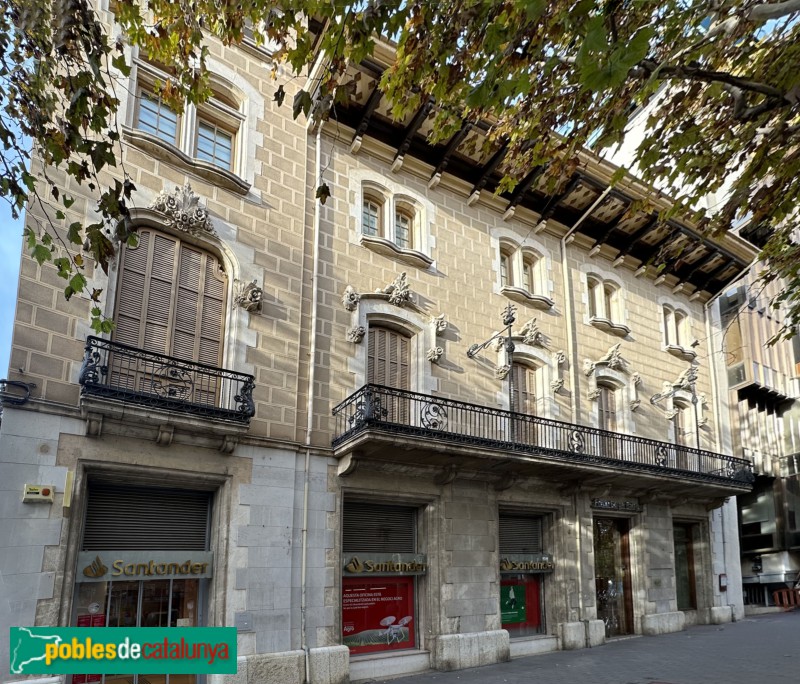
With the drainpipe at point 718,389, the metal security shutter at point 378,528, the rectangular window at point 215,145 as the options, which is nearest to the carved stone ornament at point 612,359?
the drainpipe at point 718,389

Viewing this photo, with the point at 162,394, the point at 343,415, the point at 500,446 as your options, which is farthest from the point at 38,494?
the point at 500,446

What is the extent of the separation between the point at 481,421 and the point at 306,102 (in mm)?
9883

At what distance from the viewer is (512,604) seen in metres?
15.5

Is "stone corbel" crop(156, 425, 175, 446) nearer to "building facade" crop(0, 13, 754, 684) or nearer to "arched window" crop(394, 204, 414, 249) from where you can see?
"building facade" crop(0, 13, 754, 684)

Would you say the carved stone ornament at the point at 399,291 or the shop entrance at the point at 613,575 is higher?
the carved stone ornament at the point at 399,291

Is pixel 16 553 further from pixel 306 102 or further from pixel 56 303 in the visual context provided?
pixel 306 102

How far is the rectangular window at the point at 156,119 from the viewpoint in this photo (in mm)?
12641

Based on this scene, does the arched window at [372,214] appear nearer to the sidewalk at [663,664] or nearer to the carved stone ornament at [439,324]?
the carved stone ornament at [439,324]

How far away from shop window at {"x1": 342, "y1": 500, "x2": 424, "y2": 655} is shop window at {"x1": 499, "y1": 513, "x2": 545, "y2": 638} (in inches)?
103

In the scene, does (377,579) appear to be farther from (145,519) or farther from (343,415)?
(145,519)

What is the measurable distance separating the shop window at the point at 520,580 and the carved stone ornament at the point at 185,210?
9.52 metres

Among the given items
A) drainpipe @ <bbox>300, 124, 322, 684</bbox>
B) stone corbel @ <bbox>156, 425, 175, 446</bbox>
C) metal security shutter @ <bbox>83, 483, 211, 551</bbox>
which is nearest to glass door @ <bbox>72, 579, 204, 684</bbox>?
metal security shutter @ <bbox>83, 483, 211, 551</bbox>

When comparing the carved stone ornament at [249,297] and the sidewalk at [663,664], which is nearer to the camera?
the sidewalk at [663,664]

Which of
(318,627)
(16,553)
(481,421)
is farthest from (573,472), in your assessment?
(16,553)
